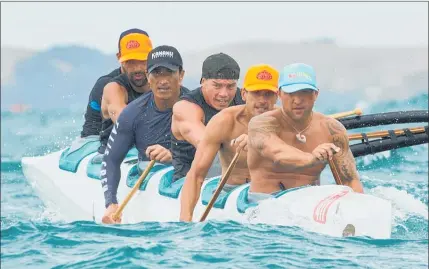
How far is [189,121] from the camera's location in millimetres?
10438

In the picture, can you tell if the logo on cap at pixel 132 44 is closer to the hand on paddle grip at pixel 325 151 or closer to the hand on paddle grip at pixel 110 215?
the hand on paddle grip at pixel 110 215

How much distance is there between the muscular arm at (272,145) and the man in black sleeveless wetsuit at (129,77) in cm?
293

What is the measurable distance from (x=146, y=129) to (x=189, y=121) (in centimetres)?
81

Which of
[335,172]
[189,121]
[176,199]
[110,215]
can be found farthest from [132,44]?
[335,172]

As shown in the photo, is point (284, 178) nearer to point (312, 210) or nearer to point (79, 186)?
point (312, 210)

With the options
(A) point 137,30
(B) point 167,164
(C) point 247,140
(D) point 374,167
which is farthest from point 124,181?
(D) point 374,167

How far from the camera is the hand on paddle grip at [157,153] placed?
10883mm

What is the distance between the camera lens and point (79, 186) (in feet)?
40.6

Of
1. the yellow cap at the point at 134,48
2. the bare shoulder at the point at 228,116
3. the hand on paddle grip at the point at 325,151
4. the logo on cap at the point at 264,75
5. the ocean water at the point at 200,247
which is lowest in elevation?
the ocean water at the point at 200,247

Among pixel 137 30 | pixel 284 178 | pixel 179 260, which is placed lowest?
pixel 179 260

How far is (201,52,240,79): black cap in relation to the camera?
10.3 m

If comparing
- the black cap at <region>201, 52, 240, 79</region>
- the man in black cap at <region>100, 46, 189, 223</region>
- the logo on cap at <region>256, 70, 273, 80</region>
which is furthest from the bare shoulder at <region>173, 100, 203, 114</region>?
the logo on cap at <region>256, 70, 273, 80</region>

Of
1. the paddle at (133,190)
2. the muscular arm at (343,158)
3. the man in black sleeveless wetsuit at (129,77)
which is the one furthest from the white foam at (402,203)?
the man in black sleeveless wetsuit at (129,77)

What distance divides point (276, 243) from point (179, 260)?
748 mm
